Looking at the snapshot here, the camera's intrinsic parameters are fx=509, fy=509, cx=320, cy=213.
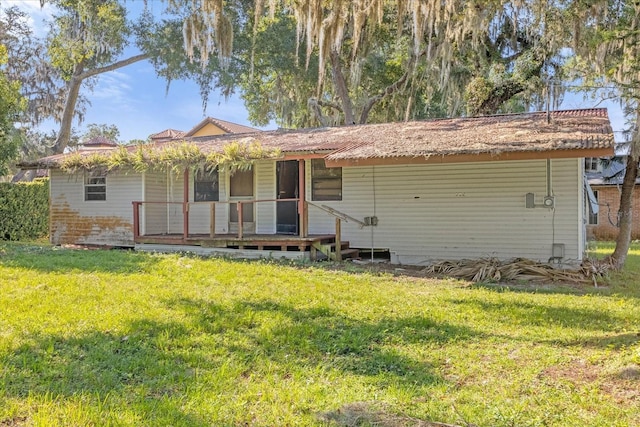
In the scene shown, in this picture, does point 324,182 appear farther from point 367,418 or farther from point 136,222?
point 367,418

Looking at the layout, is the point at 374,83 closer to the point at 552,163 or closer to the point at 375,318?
the point at 552,163

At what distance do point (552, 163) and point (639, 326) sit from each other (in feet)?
16.7

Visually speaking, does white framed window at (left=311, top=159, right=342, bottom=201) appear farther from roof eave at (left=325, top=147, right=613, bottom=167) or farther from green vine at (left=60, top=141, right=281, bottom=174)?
roof eave at (left=325, top=147, right=613, bottom=167)

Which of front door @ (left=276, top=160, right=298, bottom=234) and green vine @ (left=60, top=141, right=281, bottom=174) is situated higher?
green vine @ (left=60, top=141, right=281, bottom=174)

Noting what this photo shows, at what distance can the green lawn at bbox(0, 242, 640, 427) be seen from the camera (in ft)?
10.7

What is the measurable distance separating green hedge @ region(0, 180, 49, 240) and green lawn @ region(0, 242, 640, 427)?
9.59 m

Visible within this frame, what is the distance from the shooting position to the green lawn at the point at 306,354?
326 centimetres

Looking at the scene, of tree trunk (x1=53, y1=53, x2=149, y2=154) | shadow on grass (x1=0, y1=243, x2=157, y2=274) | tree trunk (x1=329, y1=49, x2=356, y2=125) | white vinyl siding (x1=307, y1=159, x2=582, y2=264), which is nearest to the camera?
shadow on grass (x1=0, y1=243, x2=157, y2=274)

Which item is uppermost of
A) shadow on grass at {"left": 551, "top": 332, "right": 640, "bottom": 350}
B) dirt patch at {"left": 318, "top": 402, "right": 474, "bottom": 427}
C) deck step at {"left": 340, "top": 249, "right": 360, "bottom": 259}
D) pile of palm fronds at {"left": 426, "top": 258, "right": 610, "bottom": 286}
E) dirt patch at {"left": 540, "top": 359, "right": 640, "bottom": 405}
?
deck step at {"left": 340, "top": 249, "right": 360, "bottom": 259}

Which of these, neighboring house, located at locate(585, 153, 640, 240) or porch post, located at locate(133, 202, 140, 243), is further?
neighboring house, located at locate(585, 153, 640, 240)

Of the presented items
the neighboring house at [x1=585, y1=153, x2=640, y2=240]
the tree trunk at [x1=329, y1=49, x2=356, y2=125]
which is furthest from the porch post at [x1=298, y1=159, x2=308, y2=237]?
the neighboring house at [x1=585, y1=153, x2=640, y2=240]

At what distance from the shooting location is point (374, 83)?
21.4m

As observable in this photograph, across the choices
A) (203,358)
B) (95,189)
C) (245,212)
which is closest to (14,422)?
(203,358)

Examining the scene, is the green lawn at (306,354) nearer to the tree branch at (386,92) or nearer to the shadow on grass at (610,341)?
the shadow on grass at (610,341)
